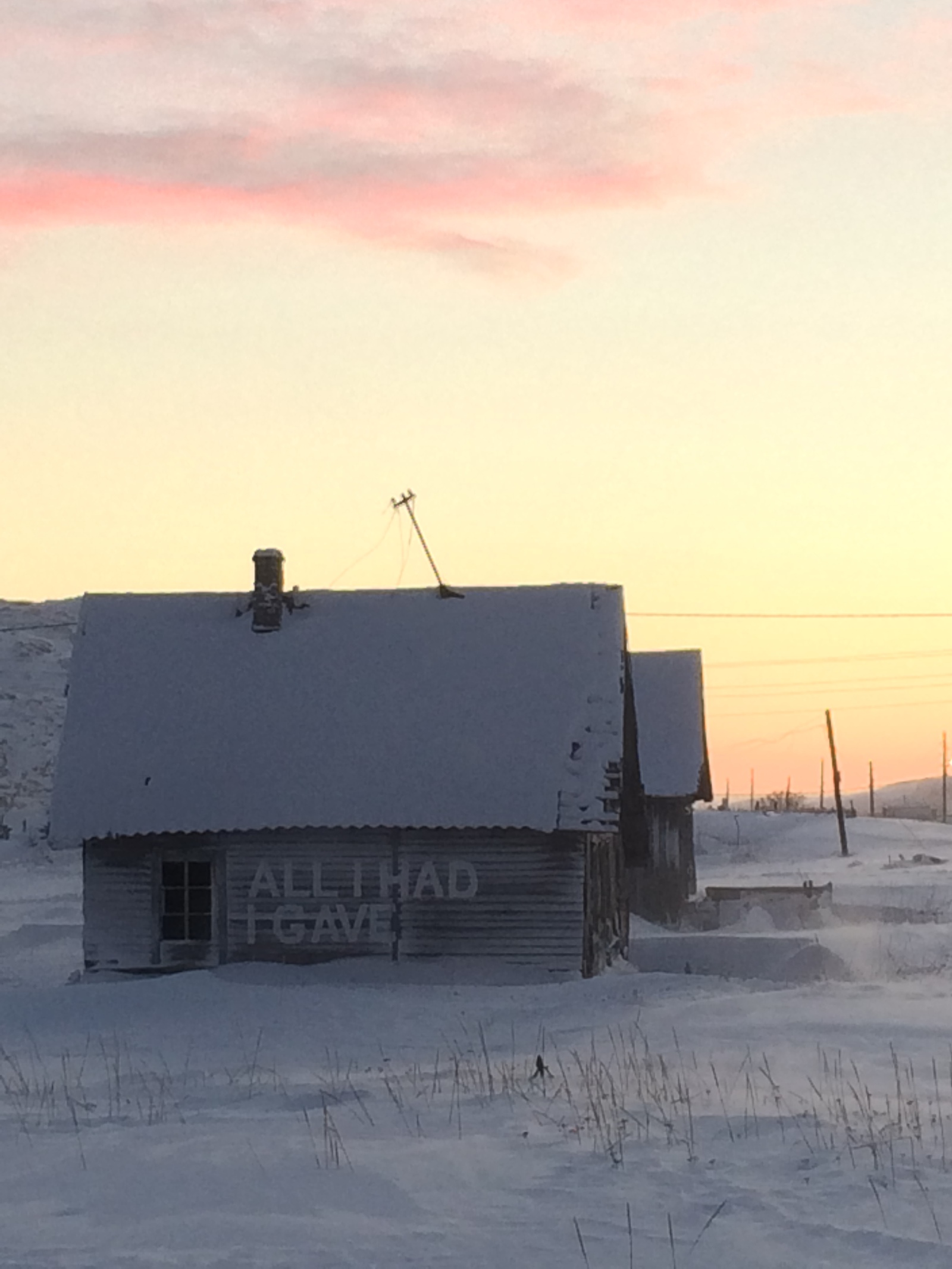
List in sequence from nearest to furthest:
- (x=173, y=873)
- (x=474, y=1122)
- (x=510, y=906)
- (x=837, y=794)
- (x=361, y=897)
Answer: (x=474, y=1122) < (x=510, y=906) < (x=361, y=897) < (x=173, y=873) < (x=837, y=794)

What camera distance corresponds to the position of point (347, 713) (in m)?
28.1

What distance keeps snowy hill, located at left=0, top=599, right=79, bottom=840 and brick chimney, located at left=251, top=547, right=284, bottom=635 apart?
4559 centimetres

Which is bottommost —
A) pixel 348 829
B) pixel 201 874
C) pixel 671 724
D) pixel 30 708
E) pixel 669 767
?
pixel 201 874

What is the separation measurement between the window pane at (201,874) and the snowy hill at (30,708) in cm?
4836

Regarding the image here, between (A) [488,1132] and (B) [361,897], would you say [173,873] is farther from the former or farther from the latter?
(A) [488,1132]

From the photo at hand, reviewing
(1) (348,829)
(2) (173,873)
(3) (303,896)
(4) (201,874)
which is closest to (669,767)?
(1) (348,829)

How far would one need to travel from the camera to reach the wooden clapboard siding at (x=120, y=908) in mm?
26031

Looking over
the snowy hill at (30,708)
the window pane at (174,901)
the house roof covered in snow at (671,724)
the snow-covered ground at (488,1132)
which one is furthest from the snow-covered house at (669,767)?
the snowy hill at (30,708)

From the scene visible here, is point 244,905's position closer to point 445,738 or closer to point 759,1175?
point 445,738

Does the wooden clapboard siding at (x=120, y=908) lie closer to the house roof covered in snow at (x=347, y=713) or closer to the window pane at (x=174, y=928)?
the window pane at (x=174, y=928)

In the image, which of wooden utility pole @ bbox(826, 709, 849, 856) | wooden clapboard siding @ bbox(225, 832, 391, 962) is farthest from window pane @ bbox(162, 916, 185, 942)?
wooden utility pole @ bbox(826, 709, 849, 856)

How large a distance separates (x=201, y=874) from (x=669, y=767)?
21.1 m

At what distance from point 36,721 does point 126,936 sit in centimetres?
8246

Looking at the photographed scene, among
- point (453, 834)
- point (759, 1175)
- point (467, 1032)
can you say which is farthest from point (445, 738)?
point (759, 1175)
